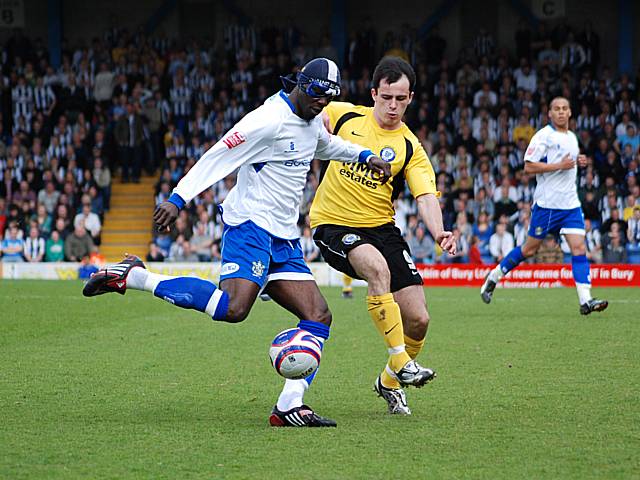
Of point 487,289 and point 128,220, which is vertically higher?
point 128,220

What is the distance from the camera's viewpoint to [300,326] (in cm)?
678

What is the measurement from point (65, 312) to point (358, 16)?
722 inches

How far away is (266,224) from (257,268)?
11.5 inches

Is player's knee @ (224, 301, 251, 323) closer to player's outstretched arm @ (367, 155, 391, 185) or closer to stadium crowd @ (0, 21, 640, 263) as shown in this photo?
player's outstretched arm @ (367, 155, 391, 185)

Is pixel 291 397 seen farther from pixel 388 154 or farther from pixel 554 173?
pixel 554 173

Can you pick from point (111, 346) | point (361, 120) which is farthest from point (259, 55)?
point (361, 120)

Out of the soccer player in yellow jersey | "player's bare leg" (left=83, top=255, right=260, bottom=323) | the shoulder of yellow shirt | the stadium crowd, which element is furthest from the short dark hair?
the stadium crowd

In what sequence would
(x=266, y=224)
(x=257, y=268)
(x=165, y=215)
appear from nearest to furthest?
1. (x=165, y=215)
2. (x=257, y=268)
3. (x=266, y=224)

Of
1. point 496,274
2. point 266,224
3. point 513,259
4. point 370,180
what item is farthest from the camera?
point 496,274

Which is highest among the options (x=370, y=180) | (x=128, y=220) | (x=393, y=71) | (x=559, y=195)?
(x=393, y=71)

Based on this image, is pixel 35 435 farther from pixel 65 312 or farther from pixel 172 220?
pixel 65 312

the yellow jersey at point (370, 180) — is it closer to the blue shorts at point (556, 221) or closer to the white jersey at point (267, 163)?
the white jersey at point (267, 163)

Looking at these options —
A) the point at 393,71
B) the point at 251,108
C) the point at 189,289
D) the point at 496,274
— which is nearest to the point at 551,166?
the point at 496,274

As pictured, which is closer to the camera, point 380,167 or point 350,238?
point 380,167
